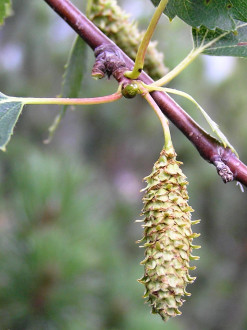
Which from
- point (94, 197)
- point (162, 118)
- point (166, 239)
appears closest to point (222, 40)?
point (162, 118)

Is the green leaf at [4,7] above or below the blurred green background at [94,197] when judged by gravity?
below

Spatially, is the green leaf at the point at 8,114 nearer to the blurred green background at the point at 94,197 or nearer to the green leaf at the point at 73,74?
the green leaf at the point at 73,74

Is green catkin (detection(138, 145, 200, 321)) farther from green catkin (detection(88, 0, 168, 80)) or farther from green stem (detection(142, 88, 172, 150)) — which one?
green catkin (detection(88, 0, 168, 80))

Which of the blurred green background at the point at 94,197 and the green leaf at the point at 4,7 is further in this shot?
the blurred green background at the point at 94,197

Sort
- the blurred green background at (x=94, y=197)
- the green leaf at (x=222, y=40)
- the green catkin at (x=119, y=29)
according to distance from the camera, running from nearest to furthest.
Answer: the green leaf at (x=222, y=40), the green catkin at (x=119, y=29), the blurred green background at (x=94, y=197)

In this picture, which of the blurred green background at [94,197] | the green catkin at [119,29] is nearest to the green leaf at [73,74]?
the green catkin at [119,29]

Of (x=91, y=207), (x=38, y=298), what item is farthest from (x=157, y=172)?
(x=91, y=207)

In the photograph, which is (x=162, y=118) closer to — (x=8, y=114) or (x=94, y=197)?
(x=8, y=114)
